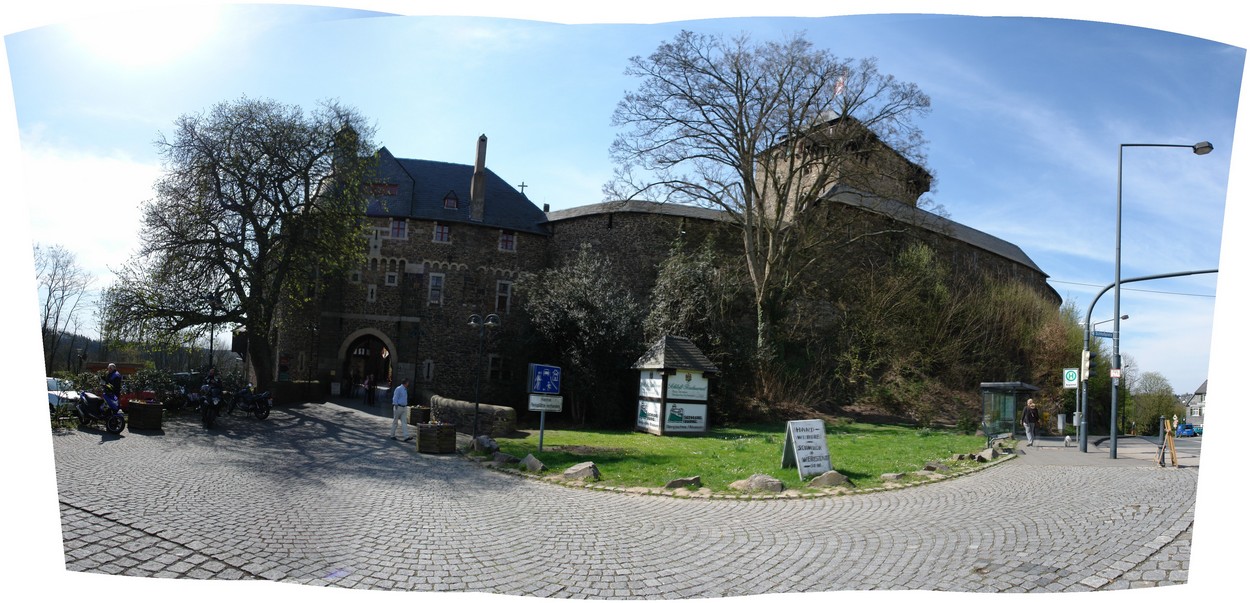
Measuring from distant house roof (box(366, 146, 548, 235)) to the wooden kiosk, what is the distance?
1230cm

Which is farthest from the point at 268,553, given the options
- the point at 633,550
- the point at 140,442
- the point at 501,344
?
the point at 501,344

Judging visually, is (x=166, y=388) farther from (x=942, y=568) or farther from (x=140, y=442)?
(x=942, y=568)

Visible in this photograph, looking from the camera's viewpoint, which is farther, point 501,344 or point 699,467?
point 501,344

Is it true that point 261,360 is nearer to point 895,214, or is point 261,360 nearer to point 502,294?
point 502,294

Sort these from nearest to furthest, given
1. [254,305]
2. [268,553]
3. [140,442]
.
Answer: [268,553]
[140,442]
[254,305]

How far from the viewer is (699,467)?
10.4m

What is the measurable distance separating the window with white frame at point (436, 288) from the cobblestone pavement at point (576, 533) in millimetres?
21722

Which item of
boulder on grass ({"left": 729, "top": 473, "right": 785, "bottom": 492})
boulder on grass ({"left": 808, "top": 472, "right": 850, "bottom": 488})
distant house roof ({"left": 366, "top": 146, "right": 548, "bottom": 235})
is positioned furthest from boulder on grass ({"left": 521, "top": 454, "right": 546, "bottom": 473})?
distant house roof ({"left": 366, "top": 146, "right": 548, "bottom": 235})

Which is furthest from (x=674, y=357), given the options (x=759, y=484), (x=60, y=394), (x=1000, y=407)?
(x=60, y=394)

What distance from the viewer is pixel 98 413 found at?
689cm

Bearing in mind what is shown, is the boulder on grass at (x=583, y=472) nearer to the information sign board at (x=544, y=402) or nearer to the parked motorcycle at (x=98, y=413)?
the information sign board at (x=544, y=402)

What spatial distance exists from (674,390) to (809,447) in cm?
867

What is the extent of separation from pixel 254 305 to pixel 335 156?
559 cm

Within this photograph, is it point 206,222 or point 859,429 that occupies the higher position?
point 206,222
